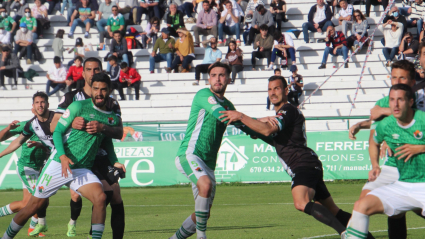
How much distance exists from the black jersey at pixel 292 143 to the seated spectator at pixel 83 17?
21.4 metres

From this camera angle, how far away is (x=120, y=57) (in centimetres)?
2455

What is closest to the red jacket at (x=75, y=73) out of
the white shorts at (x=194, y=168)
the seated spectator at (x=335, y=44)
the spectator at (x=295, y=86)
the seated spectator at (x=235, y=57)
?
the seated spectator at (x=235, y=57)

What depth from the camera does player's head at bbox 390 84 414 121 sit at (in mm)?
5656

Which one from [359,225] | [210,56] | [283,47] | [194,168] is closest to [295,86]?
[283,47]

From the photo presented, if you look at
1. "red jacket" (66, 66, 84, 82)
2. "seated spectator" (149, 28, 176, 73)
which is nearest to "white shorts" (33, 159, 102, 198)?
"red jacket" (66, 66, 84, 82)

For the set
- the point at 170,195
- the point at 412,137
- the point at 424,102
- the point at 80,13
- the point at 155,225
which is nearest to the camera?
the point at 412,137

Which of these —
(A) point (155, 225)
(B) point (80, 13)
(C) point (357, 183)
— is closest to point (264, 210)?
(A) point (155, 225)

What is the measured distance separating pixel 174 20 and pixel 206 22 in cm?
136

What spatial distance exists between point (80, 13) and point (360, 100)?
13.8 metres

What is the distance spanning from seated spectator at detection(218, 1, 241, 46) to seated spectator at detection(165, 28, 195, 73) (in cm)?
147

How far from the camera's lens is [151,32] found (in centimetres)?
2519

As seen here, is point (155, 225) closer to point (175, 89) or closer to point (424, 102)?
point (424, 102)

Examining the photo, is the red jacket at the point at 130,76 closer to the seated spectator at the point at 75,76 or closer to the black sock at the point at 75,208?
the seated spectator at the point at 75,76

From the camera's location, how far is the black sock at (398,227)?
6660 mm
